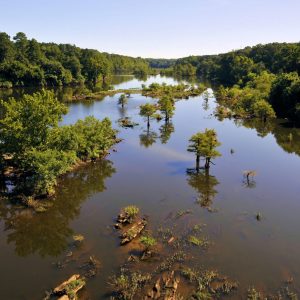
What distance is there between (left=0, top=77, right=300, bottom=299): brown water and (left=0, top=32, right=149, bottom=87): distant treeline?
8700 centimetres

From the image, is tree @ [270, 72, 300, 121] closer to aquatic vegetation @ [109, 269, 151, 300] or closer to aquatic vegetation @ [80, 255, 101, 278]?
aquatic vegetation @ [109, 269, 151, 300]

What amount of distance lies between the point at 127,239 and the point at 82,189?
44.4 feet

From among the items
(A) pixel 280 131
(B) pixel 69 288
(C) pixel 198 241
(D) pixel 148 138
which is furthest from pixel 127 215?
(A) pixel 280 131

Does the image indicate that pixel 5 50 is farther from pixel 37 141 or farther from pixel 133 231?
pixel 133 231

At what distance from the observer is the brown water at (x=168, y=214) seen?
25797 millimetres

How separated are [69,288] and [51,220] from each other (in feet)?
38.3

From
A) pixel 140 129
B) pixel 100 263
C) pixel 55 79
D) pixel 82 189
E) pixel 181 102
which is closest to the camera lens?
pixel 100 263

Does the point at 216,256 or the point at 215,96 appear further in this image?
the point at 215,96

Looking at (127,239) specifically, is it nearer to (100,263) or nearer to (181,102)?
(100,263)

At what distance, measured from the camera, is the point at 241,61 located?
162m

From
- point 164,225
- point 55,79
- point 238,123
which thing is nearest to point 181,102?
point 238,123

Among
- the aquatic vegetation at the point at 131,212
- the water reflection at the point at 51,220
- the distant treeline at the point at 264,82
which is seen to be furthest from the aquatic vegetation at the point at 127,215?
the distant treeline at the point at 264,82

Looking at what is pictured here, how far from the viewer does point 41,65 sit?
140625 mm

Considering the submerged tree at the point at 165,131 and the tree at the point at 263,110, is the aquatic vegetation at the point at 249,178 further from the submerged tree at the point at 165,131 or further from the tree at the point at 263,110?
the tree at the point at 263,110
